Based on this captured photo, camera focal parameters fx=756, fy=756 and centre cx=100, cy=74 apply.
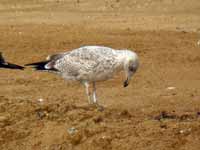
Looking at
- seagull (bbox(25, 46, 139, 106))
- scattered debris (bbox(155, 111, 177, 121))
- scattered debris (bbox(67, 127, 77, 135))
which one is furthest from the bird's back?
scattered debris (bbox(67, 127, 77, 135))

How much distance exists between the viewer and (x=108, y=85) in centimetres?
1356

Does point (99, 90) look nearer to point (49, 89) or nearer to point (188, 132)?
point (49, 89)

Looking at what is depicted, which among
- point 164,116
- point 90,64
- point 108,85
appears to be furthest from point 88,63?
point 108,85

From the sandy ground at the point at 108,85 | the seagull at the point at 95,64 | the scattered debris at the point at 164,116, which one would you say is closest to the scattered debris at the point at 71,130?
the sandy ground at the point at 108,85

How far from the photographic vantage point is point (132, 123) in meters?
8.54

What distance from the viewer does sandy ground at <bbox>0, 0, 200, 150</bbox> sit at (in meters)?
8.24

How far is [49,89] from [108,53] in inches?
142

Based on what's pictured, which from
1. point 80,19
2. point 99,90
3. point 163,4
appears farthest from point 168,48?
point 163,4

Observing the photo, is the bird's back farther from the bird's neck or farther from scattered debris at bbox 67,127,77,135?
scattered debris at bbox 67,127,77,135

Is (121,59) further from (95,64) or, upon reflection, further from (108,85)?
(108,85)

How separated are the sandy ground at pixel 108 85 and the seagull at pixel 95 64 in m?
0.43

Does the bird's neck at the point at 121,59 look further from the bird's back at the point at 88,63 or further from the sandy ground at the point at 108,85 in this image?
the sandy ground at the point at 108,85

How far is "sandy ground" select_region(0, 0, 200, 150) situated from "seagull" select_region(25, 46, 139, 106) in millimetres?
432

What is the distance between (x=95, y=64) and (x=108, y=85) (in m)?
3.88
